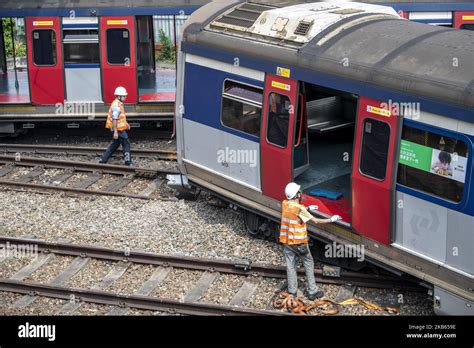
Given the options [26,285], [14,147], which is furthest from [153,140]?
[26,285]

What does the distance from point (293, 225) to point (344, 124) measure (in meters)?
3.75

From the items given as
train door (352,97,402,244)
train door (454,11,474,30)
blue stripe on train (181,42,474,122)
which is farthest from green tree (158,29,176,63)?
train door (352,97,402,244)

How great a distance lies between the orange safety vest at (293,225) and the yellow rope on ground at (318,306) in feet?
2.44

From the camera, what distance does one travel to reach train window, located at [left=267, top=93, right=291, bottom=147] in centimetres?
1198

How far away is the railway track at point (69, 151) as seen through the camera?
17413mm

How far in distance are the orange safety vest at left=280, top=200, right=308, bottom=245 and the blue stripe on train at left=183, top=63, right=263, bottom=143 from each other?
76.0 inches

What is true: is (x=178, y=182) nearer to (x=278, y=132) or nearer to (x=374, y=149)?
(x=278, y=132)

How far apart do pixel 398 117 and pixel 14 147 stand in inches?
401

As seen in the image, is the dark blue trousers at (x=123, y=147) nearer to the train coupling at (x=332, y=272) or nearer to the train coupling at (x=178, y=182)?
the train coupling at (x=178, y=182)

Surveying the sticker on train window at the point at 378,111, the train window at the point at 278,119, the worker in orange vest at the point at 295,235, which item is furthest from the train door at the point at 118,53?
the sticker on train window at the point at 378,111

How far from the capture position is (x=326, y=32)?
11859 mm

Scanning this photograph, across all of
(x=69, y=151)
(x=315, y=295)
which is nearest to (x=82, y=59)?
(x=69, y=151)

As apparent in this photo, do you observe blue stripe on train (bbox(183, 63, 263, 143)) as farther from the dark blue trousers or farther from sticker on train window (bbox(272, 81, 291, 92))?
the dark blue trousers
